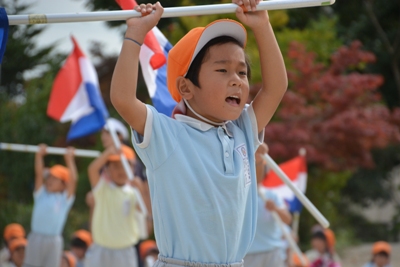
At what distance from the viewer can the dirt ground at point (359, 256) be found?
1234cm

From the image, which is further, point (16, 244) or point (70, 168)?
point (16, 244)

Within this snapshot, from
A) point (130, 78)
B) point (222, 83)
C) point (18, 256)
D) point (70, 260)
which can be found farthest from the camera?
point (18, 256)

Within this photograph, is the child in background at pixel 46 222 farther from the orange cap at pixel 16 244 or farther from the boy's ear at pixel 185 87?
the boy's ear at pixel 185 87

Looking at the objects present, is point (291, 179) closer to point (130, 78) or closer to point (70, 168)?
point (70, 168)

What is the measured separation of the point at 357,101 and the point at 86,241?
4998mm

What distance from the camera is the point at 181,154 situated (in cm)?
274

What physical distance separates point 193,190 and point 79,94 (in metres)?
4.86

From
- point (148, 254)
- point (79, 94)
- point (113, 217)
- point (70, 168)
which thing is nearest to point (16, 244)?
point (70, 168)

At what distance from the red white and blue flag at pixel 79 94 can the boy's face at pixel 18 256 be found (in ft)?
8.54

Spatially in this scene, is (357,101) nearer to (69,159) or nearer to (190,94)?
(69,159)

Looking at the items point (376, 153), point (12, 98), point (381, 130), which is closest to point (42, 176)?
point (381, 130)

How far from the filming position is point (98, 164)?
7.54 m

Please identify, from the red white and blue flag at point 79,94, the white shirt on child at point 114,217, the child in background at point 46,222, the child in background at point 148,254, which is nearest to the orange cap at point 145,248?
the child in background at point 148,254

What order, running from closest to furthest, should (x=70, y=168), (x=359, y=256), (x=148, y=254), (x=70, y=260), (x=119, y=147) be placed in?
(x=119, y=147) → (x=70, y=168) → (x=148, y=254) → (x=70, y=260) → (x=359, y=256)
